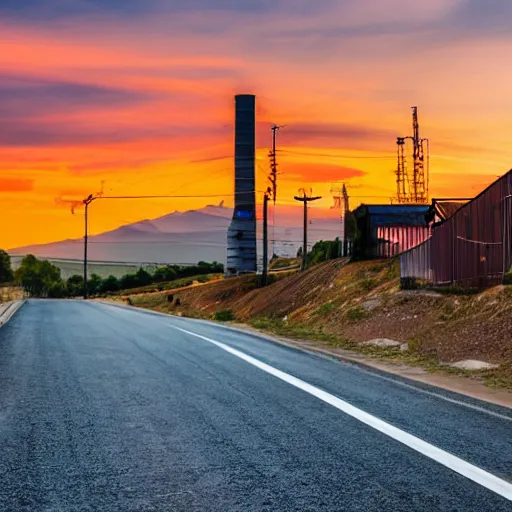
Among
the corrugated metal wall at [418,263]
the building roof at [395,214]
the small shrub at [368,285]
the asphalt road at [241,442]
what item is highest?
the building roof at [395,214]

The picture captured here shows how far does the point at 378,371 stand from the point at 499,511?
27.0ft

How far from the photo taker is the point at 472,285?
21562 mm

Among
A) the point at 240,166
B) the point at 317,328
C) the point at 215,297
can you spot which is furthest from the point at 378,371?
the point at 240,166

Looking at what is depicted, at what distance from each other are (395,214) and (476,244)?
81.2 ft

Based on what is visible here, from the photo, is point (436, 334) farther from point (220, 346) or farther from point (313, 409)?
point (313, 409)

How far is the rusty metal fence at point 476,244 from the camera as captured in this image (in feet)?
63.7

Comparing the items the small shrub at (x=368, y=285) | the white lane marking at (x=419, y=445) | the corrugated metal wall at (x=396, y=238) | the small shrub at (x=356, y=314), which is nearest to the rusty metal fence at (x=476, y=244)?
the small shrub at (x=356, y=314)

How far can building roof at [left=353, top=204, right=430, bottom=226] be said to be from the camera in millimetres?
45719

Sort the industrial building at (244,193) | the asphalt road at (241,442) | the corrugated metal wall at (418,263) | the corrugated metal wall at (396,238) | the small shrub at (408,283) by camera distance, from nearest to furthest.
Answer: the asphalt road at (241,442) < the corrugated metal wall at (418,263) < the small shrub at (408,283) < the corrugated metal wall at (396,238) < the industrial building at (244,193)

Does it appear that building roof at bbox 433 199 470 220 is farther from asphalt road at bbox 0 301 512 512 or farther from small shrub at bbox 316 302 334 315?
asphalt road at bbox 0 301 512 512

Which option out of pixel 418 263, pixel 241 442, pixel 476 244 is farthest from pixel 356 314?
pixel 241 442

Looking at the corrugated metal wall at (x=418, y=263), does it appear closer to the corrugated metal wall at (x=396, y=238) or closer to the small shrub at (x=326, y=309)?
the small shrub at (x=326, y=309)

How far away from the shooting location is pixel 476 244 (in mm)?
21578

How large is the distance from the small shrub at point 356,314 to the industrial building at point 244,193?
5340cm
